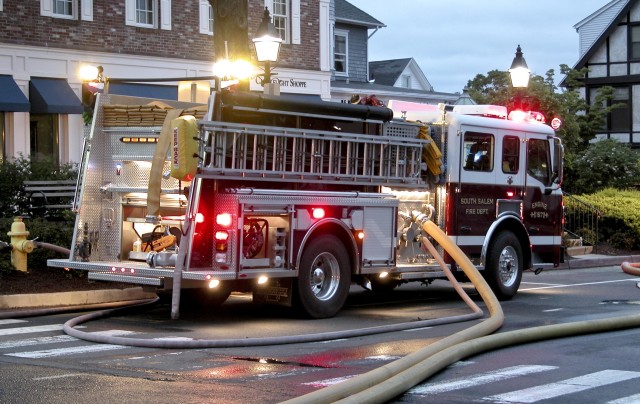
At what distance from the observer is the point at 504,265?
51.8 feet

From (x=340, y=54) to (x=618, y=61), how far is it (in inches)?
606

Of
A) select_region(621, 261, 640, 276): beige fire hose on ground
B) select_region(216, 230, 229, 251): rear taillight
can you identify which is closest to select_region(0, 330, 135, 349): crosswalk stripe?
select_region(216, 230, 229, 251): rear taillight

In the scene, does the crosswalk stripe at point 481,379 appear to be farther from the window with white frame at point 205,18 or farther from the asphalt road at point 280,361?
the window with white frame at point 205,18

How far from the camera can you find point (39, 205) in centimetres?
1822

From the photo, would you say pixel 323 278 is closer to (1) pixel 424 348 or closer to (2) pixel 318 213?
(2) pixel 318 213

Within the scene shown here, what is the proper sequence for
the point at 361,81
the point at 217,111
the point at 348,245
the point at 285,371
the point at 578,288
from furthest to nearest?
1. the point at 361,81
2. the point at 578,288
3. the point at 348,245
4. the point at 217,111
5. the point at 285,371

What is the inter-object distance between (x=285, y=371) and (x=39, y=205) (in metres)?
10.0

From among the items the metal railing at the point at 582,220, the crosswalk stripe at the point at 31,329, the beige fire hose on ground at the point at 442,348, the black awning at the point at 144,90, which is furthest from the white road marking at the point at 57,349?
the metal railing at the point at 582,220

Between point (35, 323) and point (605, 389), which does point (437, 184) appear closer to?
point (35, 323)

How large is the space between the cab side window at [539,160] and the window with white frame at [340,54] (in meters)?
22.7

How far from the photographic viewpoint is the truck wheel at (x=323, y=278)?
12758mm

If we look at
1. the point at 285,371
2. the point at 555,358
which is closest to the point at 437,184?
the point at 555,358

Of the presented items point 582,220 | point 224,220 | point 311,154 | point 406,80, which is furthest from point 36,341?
point 406,80

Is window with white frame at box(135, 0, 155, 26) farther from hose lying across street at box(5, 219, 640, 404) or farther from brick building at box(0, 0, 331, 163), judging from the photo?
hose lying across street at box(5, 219, 640, 404)
